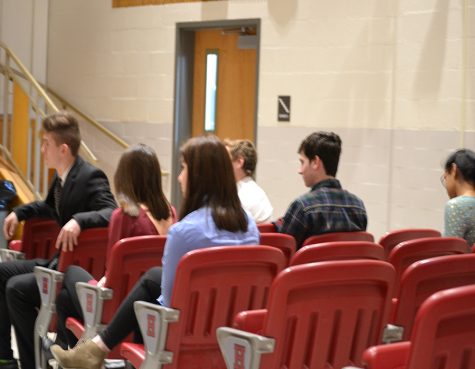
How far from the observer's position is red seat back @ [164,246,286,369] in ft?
8.77

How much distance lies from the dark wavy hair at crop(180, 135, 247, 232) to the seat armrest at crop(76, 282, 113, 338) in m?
0.49

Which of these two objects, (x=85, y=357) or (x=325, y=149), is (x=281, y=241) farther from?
(x=85, y=357)

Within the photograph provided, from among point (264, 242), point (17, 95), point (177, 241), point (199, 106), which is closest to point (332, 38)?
point (199, 106)

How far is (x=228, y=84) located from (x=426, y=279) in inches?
204

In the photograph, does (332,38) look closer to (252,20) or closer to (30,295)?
(252,20)

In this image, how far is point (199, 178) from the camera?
9.78 feet

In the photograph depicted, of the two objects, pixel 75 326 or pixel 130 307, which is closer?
pixel 130 307

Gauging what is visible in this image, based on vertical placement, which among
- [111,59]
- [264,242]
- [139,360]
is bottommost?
[139,360]

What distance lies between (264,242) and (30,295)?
1.14 metres

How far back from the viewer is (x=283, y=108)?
695 centimetres

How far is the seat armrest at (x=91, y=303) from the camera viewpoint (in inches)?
125

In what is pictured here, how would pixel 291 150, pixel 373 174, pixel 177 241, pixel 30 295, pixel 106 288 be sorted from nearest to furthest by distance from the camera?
1. pixel 177 241
2. pixel 106 288
3. pixel 30 295
4. pixel 373 174
5. pixel 291 150

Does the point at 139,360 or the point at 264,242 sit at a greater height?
the point at 264,242

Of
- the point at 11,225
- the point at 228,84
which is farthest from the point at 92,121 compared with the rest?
the point at 11,225
